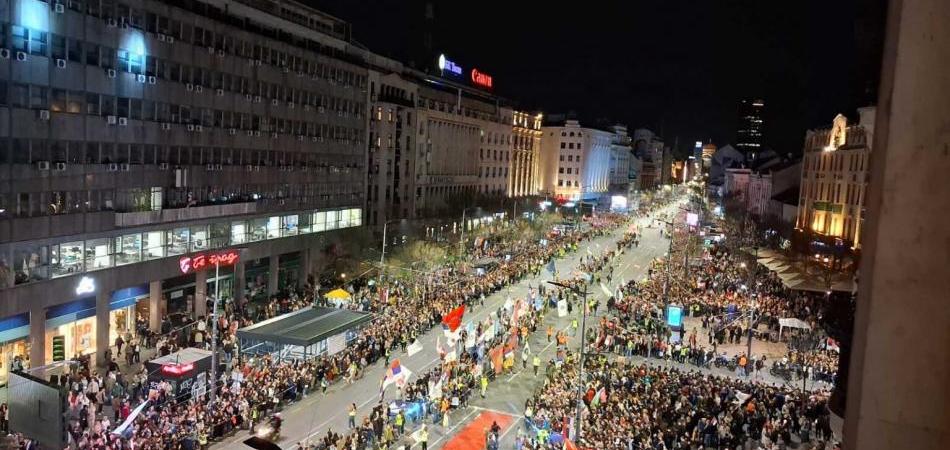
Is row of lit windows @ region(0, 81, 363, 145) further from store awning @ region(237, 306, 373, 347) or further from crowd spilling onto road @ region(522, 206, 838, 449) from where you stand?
crowd spilling onto road @ region(522, 206, 838, 449)

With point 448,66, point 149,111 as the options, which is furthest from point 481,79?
point 149,111

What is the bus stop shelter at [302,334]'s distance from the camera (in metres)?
31.2

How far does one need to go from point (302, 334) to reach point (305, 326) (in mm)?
1429

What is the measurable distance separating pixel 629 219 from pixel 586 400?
102m

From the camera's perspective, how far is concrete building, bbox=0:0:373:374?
32219mm

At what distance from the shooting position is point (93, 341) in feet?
121

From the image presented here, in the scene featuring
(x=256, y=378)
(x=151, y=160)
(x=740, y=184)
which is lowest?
(x=256, y=378)

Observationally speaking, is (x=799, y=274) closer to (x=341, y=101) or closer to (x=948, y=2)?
(x=341, y=101)

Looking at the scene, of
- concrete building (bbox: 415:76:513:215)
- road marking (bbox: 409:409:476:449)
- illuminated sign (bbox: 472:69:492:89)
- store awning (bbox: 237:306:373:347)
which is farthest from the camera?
illuminated sign (bbox: 472:69:492:89)

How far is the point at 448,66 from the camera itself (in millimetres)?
104062

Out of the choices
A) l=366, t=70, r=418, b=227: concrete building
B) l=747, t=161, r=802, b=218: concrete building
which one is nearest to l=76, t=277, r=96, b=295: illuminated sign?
l=366, t=70, r=418, b=227: concrete building

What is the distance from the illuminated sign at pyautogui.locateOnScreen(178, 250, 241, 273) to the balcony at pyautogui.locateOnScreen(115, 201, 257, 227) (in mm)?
2357

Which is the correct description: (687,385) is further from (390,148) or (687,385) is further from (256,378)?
(390,148)

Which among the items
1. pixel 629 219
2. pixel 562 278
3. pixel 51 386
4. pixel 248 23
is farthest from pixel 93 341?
pixel 629 219
